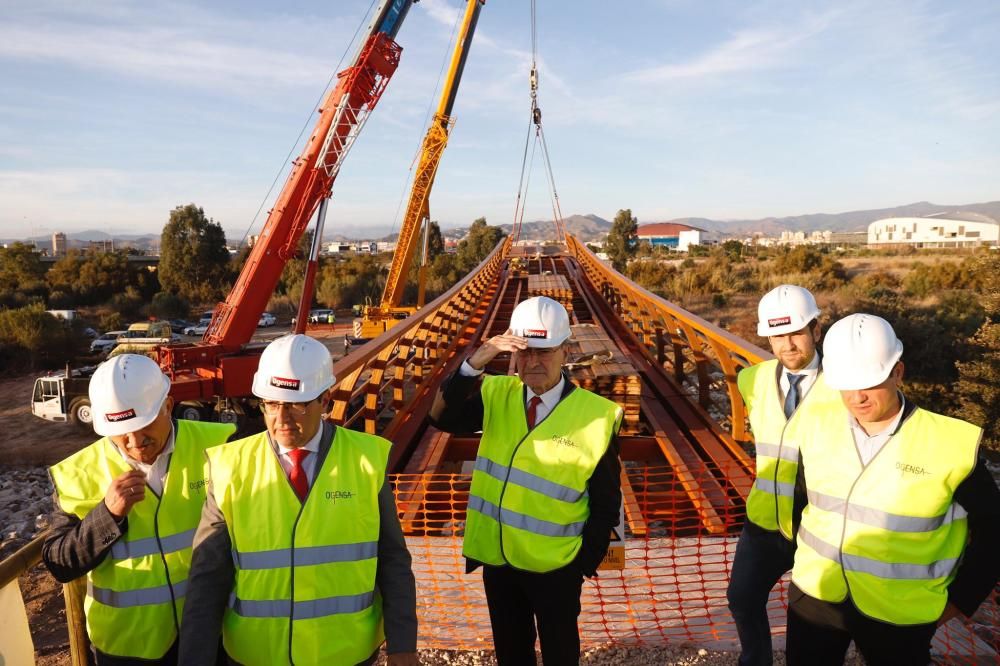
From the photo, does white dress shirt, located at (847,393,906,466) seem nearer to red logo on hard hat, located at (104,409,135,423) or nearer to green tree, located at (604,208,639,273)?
red logo on hard hat, located at (104,409,135,423)

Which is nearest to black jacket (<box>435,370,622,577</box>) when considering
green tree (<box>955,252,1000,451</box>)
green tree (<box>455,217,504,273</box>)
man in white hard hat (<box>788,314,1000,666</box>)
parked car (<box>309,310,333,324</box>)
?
man in white hard hat (<box>788,314,1000,666</box>)

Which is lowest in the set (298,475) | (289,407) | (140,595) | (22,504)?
(22,504)

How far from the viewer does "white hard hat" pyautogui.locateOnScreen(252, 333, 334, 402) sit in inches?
76.7

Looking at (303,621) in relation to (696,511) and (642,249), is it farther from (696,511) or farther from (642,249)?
(642,249)

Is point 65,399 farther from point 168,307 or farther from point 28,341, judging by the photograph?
point 168,307

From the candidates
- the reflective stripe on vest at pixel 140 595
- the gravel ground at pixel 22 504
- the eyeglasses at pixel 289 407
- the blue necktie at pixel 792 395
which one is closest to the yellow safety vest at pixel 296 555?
the eyeglasses at pixel 289 407

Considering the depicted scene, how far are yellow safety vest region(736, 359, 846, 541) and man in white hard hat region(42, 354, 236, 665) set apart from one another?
7.44 ft

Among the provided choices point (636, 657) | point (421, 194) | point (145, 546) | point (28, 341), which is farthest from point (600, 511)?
point (28, 341)

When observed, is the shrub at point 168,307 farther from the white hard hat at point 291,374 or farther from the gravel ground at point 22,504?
the white hard hat at point 291,374

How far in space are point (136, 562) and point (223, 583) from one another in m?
0.37

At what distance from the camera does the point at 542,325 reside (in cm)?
241

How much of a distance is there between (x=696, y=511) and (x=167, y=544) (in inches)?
133

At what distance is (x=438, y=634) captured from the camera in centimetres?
319

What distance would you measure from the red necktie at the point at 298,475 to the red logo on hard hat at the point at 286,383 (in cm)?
21
